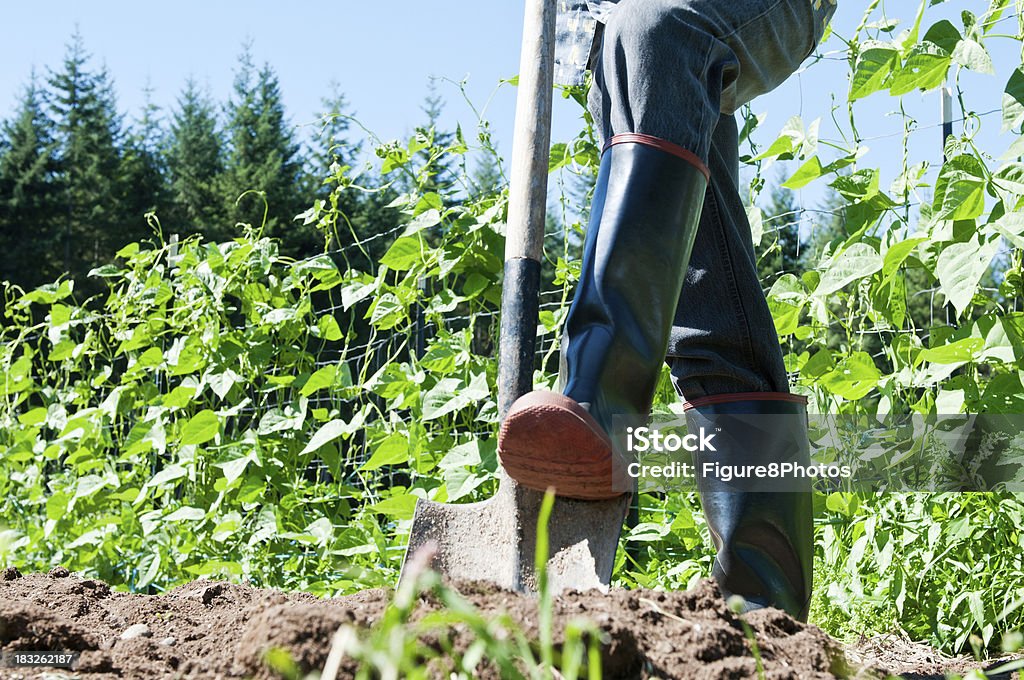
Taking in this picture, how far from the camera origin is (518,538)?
1.35 meters

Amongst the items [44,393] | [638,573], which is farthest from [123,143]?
[638,573]

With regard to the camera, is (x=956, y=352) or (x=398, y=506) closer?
(x=956, y=352)

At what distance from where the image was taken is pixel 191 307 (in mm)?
2982

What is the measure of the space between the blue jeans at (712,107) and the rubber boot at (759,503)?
0.05 meters

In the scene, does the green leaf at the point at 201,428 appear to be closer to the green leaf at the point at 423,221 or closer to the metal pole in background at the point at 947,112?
the green leaf at the point at 423,221

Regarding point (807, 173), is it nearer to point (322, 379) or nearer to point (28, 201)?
point (322, 379)

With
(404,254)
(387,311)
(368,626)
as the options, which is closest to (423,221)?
(404,254)

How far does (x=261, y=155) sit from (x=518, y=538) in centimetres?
3641

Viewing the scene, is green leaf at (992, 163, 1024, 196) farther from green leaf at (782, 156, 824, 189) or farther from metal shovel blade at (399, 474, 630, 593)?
metal shovel blade at (399, 474, 630, 593)

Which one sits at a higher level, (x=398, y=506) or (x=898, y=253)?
(x=898, y=253)

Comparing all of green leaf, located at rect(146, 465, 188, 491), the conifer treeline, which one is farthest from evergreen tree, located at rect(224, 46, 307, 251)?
green leaf, located at rect(146, 465, 188, 491)

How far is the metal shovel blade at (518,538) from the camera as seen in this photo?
128 centimetres

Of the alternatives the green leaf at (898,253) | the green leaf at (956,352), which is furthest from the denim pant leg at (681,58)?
the green leaf at (956,352)

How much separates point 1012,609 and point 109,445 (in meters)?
2.83
